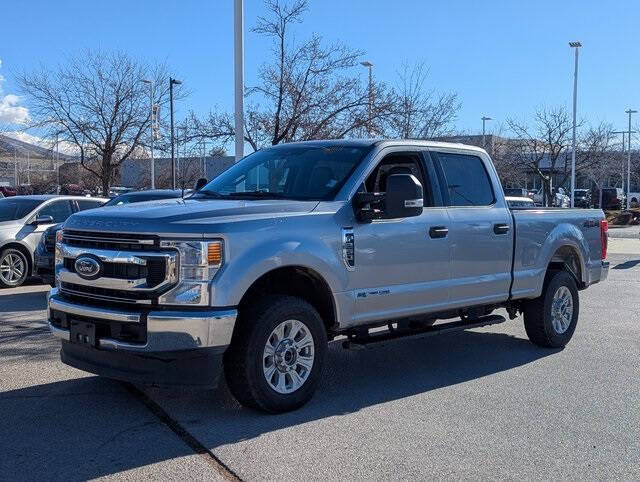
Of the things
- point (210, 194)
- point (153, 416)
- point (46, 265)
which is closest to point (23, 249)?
point (46, 265)

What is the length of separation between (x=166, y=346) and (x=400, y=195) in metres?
2.17

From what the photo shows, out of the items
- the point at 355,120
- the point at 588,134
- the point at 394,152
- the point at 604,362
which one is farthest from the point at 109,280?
the point at 588,134

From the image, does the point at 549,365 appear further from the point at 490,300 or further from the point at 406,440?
the point at 406,440

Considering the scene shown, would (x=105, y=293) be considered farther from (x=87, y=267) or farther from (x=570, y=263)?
(x=570, y=263)

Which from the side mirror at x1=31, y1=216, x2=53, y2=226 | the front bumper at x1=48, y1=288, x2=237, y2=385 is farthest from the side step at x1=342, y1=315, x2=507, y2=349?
the side mirror at x1=31, y1=216, x2=53, y2=226

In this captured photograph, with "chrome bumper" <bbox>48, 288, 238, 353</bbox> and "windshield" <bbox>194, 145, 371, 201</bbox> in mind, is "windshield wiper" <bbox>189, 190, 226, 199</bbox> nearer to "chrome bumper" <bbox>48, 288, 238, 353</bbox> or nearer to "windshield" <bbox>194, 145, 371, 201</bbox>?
"windshield" <bbox>194, 145, 371, 201</bbox>

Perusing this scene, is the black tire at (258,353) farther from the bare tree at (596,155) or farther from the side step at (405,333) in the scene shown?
the bare tree at (596,155)

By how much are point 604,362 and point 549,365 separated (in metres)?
0.62

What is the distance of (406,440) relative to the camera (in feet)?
15.6

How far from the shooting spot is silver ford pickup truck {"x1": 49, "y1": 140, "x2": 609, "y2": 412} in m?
4.74

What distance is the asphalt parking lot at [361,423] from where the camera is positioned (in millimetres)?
4270

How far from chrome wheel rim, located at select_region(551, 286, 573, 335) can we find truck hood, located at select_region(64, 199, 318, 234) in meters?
3.68

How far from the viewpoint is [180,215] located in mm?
4895

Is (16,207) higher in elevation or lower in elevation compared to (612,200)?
lower
